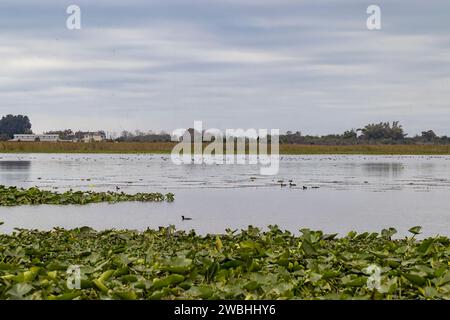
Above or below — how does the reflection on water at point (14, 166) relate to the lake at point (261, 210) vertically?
above

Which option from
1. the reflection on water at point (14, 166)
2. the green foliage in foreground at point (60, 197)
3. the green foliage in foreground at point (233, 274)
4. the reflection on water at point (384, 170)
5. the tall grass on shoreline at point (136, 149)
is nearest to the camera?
the green foliage in foreground at point (233, 274)

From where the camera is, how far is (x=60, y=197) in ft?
77.6

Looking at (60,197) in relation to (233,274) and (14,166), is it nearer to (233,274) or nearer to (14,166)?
(233,274)

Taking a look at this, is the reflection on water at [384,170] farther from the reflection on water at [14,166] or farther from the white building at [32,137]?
the white building at [32,137]

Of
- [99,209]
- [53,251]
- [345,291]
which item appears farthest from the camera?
[99,209]

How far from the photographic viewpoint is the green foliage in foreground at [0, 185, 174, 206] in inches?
907

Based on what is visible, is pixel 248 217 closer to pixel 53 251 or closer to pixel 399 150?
pixel 53 251

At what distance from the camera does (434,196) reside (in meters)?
27.2

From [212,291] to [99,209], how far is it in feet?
50.2

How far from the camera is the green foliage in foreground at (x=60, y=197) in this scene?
23031 millimetres

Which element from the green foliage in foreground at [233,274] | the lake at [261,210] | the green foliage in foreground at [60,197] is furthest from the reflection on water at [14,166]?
the green foliage in foreground at [233,274]

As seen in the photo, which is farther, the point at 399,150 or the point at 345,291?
the point at 399,150
